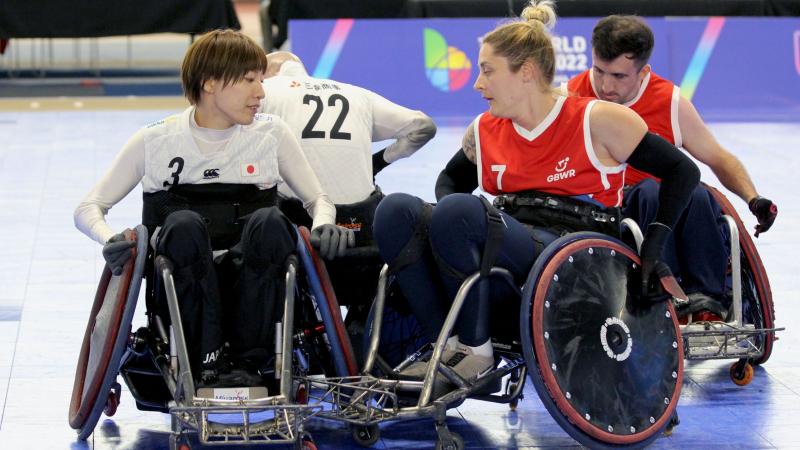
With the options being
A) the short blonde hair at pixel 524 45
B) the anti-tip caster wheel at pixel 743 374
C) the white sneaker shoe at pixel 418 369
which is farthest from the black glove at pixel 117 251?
the anti-tip caster wheel at pixel 743 374

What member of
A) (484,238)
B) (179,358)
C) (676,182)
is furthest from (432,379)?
(676,182)

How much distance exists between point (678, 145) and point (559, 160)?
842 millimetres

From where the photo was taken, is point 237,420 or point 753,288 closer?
point 237,420

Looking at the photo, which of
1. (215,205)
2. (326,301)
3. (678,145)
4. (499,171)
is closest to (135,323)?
(215,205)

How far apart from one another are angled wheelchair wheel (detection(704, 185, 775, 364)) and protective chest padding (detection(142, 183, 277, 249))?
1.54 metres

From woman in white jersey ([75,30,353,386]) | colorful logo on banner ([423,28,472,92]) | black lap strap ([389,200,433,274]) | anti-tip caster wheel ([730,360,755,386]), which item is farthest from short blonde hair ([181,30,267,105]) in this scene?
colorful logo on banner ([423,28,472,92])

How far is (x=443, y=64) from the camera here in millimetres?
10492

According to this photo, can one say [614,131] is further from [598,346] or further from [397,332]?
[397,332]

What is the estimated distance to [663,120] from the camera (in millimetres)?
4285

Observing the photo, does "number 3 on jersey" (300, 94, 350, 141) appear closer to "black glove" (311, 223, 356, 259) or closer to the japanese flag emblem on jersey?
the japanese flag emblem on jersey

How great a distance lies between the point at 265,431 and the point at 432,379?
440mm

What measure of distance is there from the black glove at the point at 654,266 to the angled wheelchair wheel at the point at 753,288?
731 millimetres

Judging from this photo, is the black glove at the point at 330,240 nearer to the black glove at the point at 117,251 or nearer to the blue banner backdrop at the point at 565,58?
the black glove at the point at 117,251

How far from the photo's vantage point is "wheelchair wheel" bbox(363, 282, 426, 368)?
366cm
